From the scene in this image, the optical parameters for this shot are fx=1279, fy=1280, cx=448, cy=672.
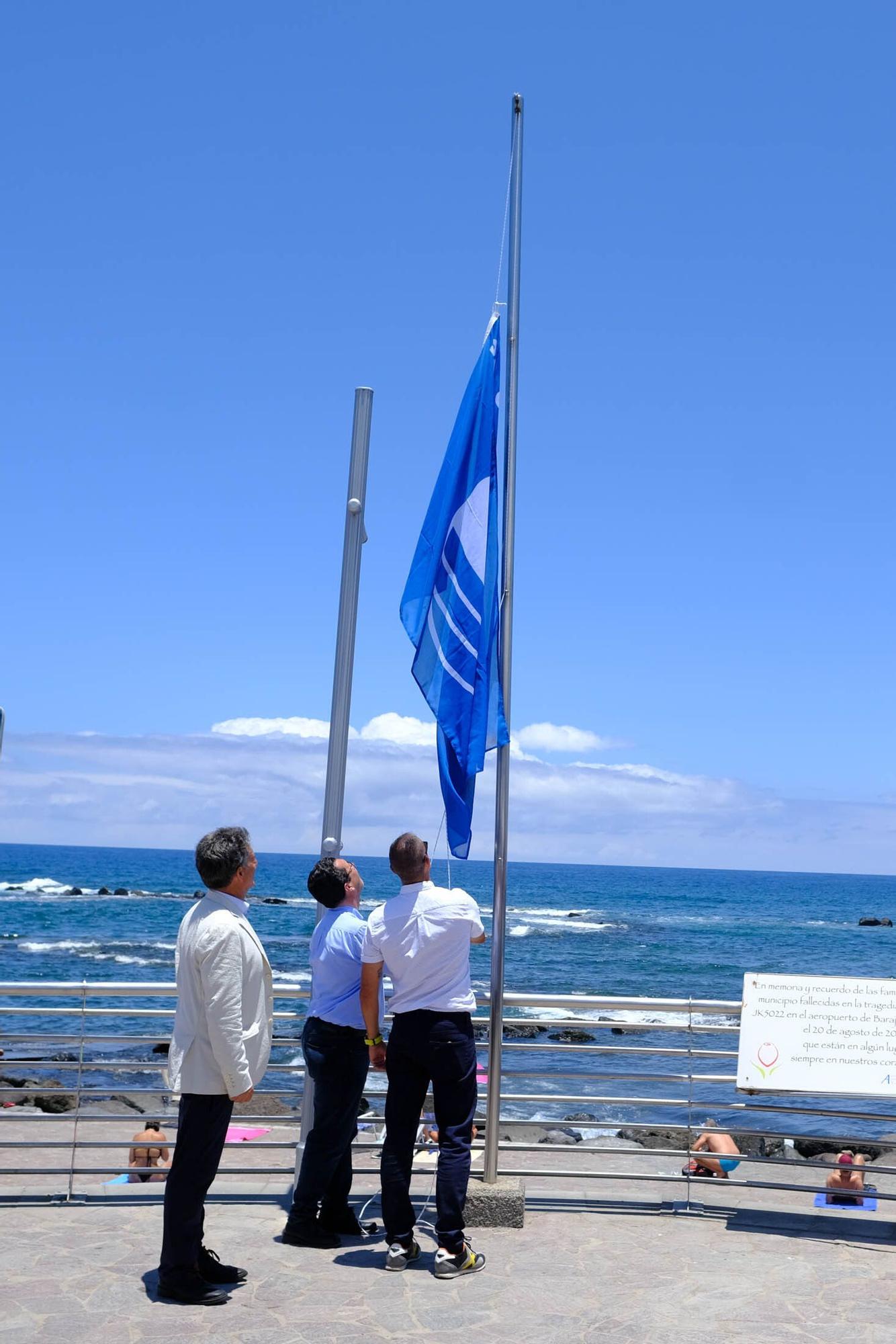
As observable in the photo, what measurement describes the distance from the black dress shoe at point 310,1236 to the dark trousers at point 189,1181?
2.66 ft

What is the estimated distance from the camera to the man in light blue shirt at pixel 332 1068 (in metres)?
5.76

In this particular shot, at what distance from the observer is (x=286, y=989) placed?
655 cm

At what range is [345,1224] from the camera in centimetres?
597

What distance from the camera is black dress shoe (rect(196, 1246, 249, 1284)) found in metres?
5.21

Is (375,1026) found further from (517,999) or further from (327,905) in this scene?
(517,999)

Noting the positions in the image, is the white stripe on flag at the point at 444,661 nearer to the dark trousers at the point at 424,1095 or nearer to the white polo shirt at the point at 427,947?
the white polo shirt at the point at 427,947

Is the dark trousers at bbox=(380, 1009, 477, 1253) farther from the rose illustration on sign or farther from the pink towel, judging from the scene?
the pink towel

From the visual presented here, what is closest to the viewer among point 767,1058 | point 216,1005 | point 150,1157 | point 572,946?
point 216,1005

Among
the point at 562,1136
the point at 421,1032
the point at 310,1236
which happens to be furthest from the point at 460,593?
the point at 562,1136

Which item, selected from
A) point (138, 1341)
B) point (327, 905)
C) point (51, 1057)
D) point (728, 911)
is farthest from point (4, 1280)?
point (728, 911)

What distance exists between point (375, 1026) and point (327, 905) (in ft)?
2.04

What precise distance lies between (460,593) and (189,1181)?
2.99 metres

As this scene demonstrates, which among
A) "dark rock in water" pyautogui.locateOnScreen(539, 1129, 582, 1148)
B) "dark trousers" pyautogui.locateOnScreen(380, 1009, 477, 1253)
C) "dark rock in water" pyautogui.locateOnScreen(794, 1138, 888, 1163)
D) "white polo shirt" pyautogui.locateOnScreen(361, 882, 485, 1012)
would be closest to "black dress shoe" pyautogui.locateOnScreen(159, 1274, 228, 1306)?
"dark trousers" pyautogui.locateOnScreen(380, 1009, 477, 1253)

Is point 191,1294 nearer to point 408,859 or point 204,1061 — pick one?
point 204,1061
